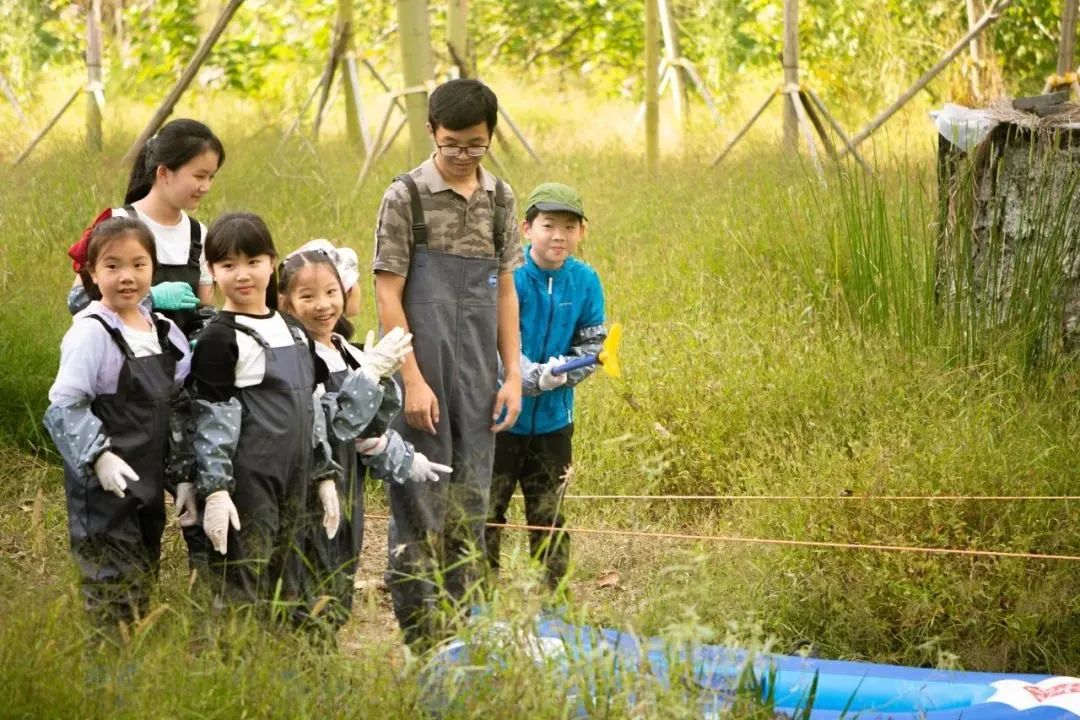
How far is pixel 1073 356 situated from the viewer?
496 centimetres

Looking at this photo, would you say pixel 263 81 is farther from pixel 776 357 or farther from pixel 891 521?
pixel 891 521

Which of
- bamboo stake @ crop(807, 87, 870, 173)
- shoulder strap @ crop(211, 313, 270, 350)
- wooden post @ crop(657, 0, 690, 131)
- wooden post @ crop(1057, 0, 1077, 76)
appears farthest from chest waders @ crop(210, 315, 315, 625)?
wooden post @ crop(657, 0, 690, 131)

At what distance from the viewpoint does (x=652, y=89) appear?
9578 mm

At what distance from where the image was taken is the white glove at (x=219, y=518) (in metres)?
3.18

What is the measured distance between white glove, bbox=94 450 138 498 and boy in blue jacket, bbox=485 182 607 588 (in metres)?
1.22

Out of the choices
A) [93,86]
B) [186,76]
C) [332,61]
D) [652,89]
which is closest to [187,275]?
[186,76]

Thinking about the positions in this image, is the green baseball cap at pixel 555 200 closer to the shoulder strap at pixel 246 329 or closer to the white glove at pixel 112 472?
the shoulder strap at pixel 246 329

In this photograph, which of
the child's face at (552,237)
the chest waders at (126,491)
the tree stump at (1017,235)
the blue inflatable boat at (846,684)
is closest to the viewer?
the blue inflatable boat at (846,684)

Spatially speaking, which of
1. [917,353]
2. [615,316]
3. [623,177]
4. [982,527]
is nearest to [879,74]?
[623,177]

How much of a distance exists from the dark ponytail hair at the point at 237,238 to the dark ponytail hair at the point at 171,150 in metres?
0.35

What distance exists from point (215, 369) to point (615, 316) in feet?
11.6

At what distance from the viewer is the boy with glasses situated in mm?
3566

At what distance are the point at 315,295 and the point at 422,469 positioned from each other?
49cm

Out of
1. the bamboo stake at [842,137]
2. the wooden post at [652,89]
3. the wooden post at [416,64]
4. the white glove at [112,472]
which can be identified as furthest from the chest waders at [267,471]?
the wooden post at [652,89]
